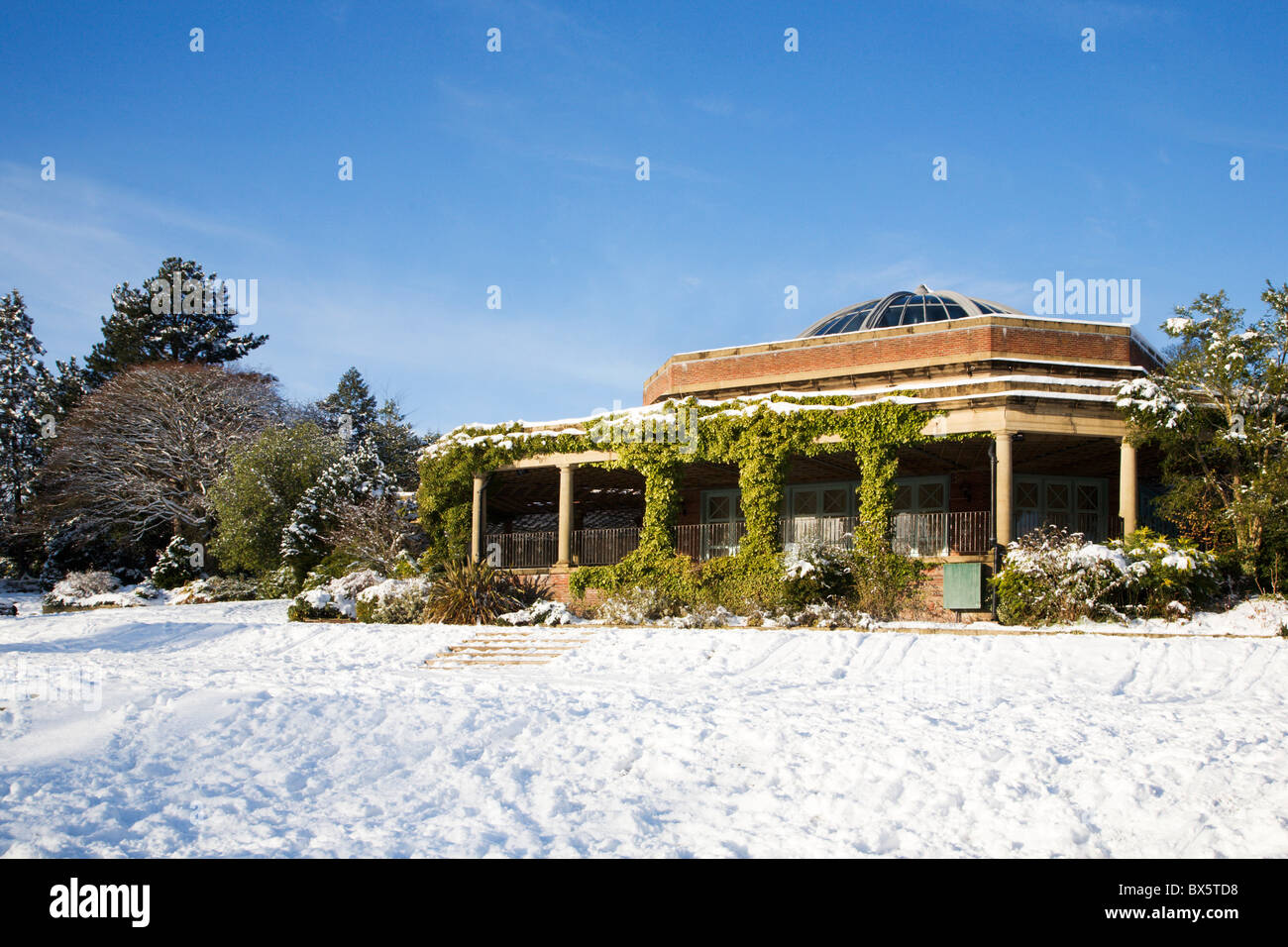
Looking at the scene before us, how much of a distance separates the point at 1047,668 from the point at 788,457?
27.6 ft

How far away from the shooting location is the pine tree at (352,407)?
153 feet

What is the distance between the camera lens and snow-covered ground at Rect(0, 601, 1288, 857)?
18.0ft

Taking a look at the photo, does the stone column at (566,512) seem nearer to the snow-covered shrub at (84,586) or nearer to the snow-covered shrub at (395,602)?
the snow-covered shrub at (395,602)

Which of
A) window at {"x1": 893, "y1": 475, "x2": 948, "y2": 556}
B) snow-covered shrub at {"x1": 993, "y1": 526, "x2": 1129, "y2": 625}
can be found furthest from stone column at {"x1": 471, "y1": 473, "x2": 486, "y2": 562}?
snow-covered shrub at {"x1": 993, "y1": 526, "x2": 1129, "y2": 625}

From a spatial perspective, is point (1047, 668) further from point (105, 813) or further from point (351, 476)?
point (351, 476)

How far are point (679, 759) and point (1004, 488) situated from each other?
1120 centimetres

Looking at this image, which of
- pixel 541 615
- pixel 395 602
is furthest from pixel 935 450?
pixel 395 602

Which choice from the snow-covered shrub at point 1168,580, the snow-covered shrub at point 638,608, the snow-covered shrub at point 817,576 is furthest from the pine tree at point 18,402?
the snow-covered shrub at point 1168,580

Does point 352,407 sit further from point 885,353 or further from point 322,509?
point 885,353

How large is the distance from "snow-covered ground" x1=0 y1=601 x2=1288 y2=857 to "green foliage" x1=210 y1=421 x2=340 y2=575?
15.6 m

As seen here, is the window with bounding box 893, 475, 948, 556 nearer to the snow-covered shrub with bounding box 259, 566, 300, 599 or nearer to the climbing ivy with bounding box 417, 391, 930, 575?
the climbing ivy with bounding box 417, 391, 930, 575

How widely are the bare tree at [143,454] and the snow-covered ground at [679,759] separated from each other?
23.4m

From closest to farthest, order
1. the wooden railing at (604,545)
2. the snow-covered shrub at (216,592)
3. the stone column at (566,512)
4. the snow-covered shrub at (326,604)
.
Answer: the snow-covered shrub at (326,604) < the stone column at (566,512) < the wooden railing at (604,545) < the snow-covered shrub at (216,592)

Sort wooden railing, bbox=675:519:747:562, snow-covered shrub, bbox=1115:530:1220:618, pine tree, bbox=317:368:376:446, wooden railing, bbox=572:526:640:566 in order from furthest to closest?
pine tree, bbox=317:368:376:446 < wooden railing, bbox=675:519:747:562 < wooden railing, bbox=572:526:640:566 < snow-covered shrub, bbox=1115:530:1220:618
